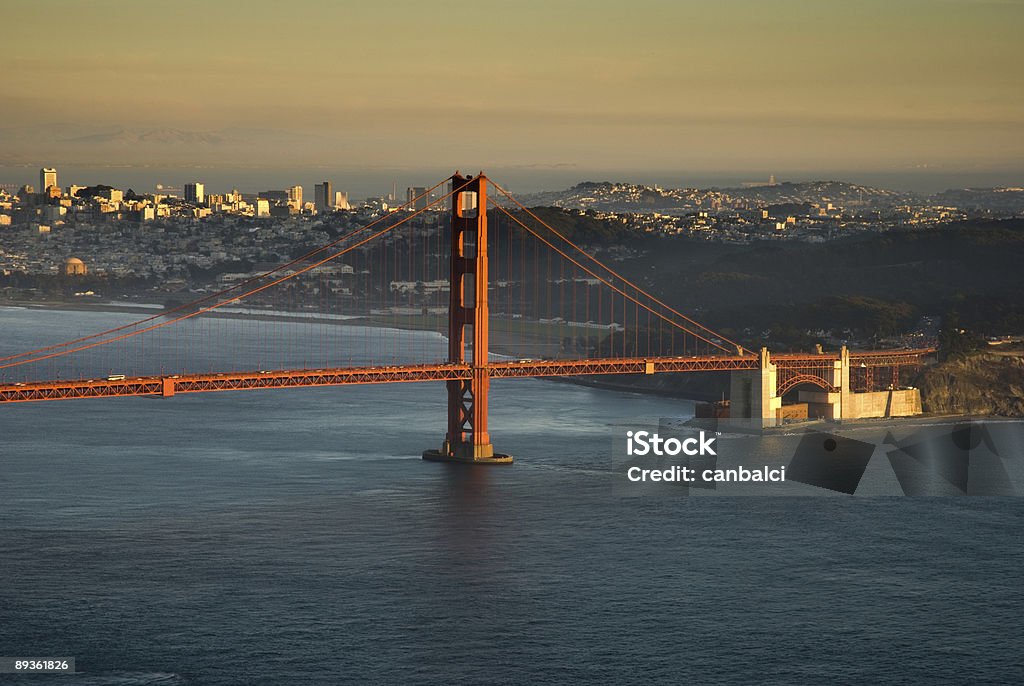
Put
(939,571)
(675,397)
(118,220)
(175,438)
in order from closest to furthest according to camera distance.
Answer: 1. (939,571)
2. (175,438)
3. (675,397)
4. (118,220)

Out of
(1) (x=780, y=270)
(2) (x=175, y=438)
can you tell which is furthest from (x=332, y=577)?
(1) (x=780, y=270)

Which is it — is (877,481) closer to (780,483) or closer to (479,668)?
(780,483)

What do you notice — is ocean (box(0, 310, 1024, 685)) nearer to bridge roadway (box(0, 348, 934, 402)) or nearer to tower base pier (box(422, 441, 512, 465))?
tower base pier (box(422, 441, 512, 465))

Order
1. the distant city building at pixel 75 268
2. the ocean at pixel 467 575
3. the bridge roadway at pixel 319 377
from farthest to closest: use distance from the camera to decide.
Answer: the distant city building at pixel 75 268
the bridge roadway at pixel 319 377
the ocean at pixel 467 575

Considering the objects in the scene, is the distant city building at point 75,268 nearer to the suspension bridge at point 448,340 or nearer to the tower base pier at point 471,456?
the suspension bridge at point 448,340

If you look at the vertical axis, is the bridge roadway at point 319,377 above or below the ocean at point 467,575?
above

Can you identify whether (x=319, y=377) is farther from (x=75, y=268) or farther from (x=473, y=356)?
(x=75, y=268)

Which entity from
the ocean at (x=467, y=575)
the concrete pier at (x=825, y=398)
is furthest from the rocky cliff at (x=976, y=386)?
the ocean at (x=467, y=575)
